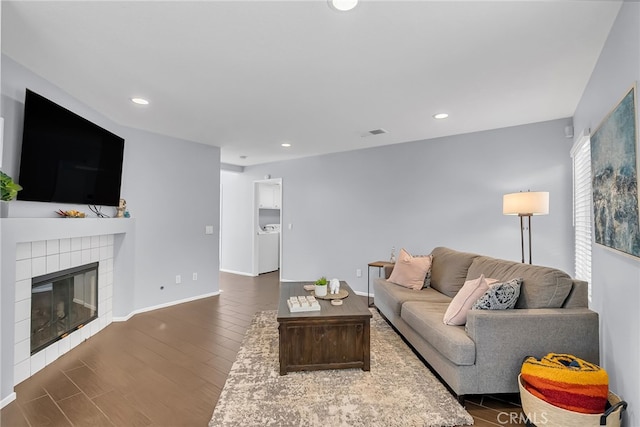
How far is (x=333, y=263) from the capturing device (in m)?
5.37

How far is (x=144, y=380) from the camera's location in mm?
2365

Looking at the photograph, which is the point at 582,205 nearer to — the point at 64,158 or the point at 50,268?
the point at 64,158

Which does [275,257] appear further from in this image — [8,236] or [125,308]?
[8,236]

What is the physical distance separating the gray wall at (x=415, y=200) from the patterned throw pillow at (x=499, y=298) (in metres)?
2.06

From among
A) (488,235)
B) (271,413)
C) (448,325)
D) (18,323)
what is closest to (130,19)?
(18,323)

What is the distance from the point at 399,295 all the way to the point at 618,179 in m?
1.99

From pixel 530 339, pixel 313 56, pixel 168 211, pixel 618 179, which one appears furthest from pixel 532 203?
pixel 168 211

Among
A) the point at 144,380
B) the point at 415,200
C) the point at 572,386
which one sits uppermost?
the point at 415,200

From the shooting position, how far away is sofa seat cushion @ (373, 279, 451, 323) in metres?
3.04

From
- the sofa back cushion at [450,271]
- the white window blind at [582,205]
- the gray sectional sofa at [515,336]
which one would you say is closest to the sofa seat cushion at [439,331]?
the gray sectional sofa at [515,336]

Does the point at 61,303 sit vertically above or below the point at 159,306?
above

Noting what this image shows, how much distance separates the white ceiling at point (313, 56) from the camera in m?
1.73

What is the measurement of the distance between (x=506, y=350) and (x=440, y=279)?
141cm

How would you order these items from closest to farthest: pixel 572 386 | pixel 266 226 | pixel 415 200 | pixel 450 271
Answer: pixel 572 386 < pixel 450 271 < pixel 415 200 < pixel 266 226
